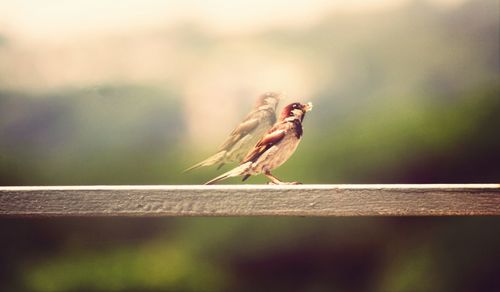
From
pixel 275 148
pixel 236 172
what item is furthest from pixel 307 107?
pixel 236 172

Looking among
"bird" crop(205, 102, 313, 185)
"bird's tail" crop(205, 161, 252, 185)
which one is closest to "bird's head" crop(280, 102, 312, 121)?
"bird" crop(205, 102, 313, 185)

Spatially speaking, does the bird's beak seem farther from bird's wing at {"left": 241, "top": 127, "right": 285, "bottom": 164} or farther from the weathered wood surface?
the weathered wood surface

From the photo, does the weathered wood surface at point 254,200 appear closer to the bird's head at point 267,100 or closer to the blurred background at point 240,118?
the blurred background at point 240,118

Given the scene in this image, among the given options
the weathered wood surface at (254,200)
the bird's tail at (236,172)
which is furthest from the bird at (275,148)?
the weathered wood surface at (254,200)

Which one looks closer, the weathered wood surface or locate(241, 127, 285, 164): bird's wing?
the weathered wood surface

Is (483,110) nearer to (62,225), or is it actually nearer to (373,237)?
(373,237)

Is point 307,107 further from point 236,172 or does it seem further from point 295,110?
point 236,172

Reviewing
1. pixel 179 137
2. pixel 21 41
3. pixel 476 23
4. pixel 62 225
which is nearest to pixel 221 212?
pixel 179 137
